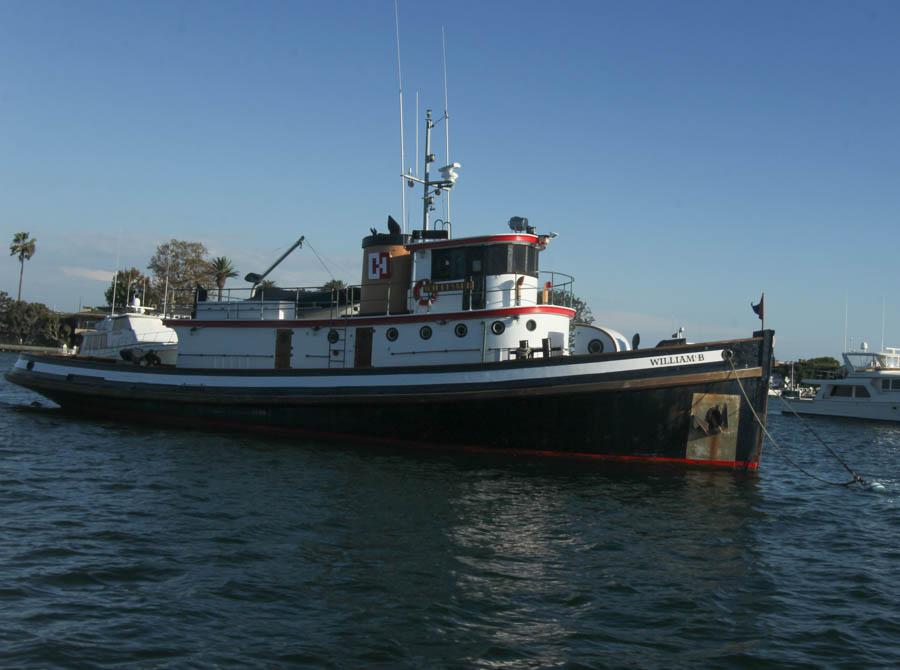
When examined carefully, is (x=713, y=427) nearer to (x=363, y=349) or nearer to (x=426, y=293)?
(x=426, y=293)

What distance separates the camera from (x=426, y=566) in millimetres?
7961

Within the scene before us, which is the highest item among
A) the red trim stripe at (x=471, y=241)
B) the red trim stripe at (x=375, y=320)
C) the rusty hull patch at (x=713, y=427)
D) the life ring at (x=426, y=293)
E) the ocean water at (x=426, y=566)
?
the red trim stripe at (x=471, y=241)

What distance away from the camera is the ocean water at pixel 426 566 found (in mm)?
5973

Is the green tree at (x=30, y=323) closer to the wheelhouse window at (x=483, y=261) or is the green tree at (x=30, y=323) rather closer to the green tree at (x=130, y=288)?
the green tree at (x=130, y=288)

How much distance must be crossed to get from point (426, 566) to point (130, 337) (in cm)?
2009

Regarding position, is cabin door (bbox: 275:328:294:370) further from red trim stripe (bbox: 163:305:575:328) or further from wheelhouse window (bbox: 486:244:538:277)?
wheelhouse window (bbox: 486:244:538:277)

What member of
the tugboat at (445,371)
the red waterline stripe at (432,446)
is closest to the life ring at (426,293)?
the tugboat at (445,371)

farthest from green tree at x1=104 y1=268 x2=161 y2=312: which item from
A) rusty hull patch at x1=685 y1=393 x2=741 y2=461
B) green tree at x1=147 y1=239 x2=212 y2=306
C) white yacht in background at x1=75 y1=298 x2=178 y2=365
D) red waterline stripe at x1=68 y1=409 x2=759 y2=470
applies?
rusty hull patch at x1=685 y1=393 x2=741 y2=461

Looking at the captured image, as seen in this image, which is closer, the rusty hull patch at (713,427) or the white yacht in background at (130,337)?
the rusty hull patch at (713,427)

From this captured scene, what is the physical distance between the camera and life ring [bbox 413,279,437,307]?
1686cm

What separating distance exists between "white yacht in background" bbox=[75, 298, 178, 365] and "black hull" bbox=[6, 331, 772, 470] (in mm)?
8620

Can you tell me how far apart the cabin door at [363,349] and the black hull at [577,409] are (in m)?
1.18

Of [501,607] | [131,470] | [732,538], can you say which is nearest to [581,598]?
[501,607]

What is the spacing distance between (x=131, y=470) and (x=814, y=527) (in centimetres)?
1261
